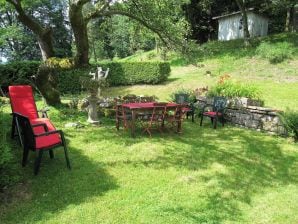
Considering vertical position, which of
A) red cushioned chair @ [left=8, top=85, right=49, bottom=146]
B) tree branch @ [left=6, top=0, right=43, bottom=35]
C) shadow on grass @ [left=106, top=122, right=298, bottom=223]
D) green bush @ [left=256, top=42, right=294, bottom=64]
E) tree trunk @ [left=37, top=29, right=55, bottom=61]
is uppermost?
tree branch @ [left=6, top=0, right=43, bottom=35]

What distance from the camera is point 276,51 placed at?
2031 centimetres

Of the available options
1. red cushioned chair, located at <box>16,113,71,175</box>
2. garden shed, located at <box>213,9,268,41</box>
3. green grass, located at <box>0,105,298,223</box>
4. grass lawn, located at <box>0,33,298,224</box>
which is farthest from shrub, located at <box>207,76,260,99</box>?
garden shed, located at <box>213,9,268,41</box>

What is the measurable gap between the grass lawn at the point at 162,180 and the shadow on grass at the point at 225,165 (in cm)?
2

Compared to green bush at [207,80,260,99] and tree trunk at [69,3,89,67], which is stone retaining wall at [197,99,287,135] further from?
tree trunk at [69,3,89,67]

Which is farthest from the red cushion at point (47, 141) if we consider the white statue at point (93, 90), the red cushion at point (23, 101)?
the white statue at point (93, 90)

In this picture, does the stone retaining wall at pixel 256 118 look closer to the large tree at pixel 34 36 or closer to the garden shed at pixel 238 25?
the garden shed at pixel 238 25

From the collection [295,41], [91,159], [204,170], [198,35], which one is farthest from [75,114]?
[198,35]

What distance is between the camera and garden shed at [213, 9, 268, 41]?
95.2 feet

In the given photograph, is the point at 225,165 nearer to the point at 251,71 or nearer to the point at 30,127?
the point at 30,127

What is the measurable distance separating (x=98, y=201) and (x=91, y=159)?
1911mm

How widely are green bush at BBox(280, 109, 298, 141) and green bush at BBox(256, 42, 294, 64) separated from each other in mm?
12179

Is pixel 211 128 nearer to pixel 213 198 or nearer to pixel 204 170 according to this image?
pixel 204 170

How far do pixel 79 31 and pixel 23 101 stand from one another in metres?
3.11

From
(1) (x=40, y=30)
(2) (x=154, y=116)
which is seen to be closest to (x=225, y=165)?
(2) (x=154, y=116)
